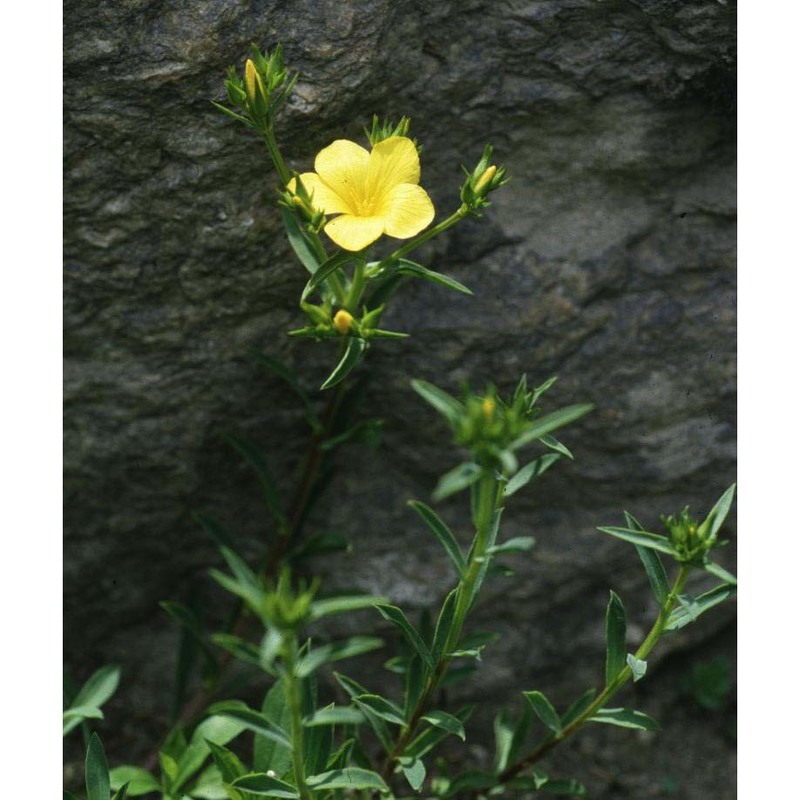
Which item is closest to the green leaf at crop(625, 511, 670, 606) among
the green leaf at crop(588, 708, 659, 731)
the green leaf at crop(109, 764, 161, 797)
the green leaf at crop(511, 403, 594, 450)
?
the green leaf at crop(588, 708, 659, 731)

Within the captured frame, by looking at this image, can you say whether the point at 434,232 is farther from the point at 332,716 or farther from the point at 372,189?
the point at 332,716

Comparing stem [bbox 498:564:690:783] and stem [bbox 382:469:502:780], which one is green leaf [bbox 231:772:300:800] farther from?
stem [bbox 498:564:690:783]

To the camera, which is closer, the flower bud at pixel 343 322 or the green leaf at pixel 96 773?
the flower bud at pixel 343 322

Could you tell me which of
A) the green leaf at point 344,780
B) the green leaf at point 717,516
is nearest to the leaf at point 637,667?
the green leaf at point 717,516

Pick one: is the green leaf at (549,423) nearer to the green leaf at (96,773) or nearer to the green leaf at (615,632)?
the green leaf at (615,632)

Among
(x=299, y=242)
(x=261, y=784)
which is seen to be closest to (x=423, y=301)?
(x=299, y=242)

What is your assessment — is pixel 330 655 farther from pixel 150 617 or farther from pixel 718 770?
pixel 718 770

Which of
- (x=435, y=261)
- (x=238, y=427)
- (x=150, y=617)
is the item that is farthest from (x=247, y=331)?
(x=150, y=617)
